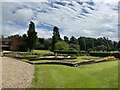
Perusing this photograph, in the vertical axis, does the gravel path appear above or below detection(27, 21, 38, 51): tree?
below

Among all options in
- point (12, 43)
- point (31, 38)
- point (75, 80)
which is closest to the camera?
point (75, 80)

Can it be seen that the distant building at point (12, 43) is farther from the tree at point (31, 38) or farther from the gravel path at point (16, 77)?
the gravel path at point (16, 77)

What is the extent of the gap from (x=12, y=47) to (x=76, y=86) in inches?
3137

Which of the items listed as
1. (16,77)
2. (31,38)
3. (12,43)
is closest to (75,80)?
(16,77)

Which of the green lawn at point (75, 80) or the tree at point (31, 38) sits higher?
the tree at point (31, 38)

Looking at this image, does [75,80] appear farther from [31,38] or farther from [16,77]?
[31,38]

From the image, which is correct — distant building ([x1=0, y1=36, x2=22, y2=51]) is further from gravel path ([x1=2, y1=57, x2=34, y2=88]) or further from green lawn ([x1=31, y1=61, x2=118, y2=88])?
green lawn ([x1=31, y1=61, x2=118, y2=88])

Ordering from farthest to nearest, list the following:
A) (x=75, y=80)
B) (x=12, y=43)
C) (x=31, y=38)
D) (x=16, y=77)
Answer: (x=12, y=43), (x=31, y=38), (x=16, y=77), (x=75, y=80)

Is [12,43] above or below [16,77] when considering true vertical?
above

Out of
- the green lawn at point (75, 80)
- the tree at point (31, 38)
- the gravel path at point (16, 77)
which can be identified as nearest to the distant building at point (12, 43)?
the tree at point (31, 38)

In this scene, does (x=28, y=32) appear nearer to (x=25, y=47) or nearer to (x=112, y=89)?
(x=25, y=47)

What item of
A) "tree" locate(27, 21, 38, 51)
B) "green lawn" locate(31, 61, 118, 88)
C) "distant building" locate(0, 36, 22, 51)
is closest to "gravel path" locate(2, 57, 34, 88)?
"green lawn" locate(31, 61, 118, 88)

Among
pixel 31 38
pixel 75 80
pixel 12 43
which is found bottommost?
pixel 75 80

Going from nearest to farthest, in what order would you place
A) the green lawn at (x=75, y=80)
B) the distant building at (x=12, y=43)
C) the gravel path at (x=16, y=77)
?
the green lawn at (x=75, y=80)
the gravel path at (x=16, y=77)
the distant building at (x=12, y=43)
